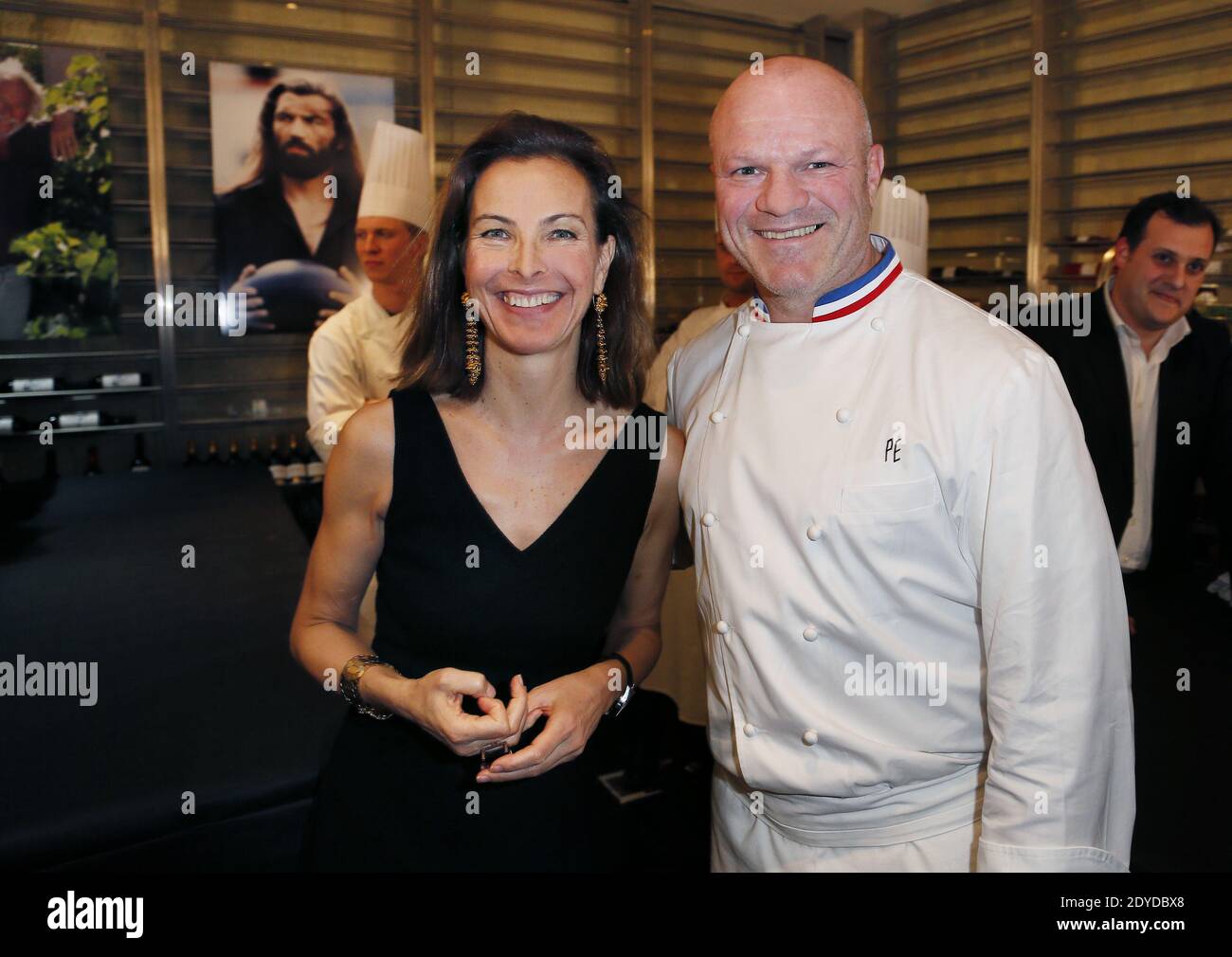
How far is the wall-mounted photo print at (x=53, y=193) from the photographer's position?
4738 mm

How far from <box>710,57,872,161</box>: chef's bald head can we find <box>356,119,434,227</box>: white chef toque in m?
2.48

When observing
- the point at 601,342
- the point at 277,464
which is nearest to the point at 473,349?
the point at 601,342

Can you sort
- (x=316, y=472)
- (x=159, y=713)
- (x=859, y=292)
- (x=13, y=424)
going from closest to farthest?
1. (x=859, y=292)
2. (x=159, y=713)
3. (x=13, y=424)
4. (x=316, y=472)

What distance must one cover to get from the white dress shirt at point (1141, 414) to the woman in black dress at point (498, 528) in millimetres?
1966

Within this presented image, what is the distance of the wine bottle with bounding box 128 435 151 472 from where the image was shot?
5.08 m

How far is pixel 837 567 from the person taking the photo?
1232 millimetres

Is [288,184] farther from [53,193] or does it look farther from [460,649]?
[460,649]

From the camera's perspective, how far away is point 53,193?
4.82 meters

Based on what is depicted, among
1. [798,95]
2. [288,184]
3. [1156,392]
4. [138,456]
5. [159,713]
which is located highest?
[288,184]

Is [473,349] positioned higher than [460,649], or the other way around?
[473,349]

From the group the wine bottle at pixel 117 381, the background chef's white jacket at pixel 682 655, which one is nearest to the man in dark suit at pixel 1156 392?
the background chef's white jacket at pixel 682 655

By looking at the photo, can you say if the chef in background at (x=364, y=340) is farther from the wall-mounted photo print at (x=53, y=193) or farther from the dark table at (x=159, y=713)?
the wall-mounted photo print at (x=53, y=193)

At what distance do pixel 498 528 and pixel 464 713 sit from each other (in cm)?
34

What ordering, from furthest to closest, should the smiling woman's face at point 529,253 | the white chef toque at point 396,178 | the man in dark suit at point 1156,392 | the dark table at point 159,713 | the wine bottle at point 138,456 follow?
1. the wine bottle at point 138,456
2. the white chef toque at point 396,178
3. the man in dark suit at point 1156,392
4. the smiling woman's face at point 529,253
5. the dark table at point 159,713
